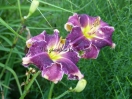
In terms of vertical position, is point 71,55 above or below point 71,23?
below

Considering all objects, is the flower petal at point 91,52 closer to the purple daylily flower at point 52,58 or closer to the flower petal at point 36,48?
the purple daylily flower at point 52,58

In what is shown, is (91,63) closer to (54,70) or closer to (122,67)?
(122,67)

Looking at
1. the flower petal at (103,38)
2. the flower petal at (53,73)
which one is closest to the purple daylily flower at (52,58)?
the flower petal at (53,73)

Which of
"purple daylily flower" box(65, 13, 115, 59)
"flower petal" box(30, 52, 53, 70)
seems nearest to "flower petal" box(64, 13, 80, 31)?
"purple daylily flower" box(65, 13, 115, 59)

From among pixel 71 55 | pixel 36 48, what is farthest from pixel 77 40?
pixel 36 48

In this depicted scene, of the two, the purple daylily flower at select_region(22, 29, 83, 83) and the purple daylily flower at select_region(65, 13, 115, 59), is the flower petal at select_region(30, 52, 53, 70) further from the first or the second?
the purple daylily flower at select_region(65, 13, 115, 59)

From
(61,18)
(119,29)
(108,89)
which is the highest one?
(61,18)

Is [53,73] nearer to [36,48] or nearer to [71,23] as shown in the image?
[36,48]

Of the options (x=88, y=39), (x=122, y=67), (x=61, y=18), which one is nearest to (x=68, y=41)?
(x=88, y=39)
